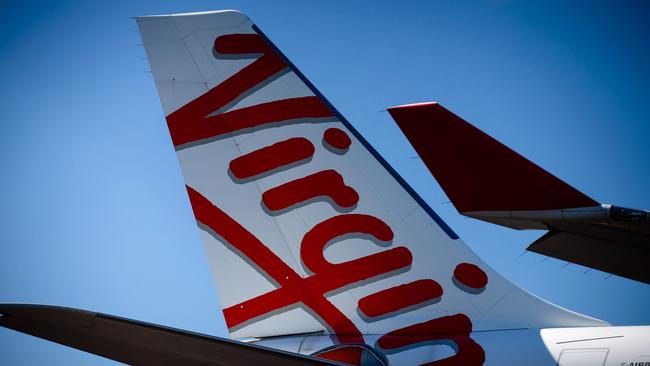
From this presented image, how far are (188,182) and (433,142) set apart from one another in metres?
4.18

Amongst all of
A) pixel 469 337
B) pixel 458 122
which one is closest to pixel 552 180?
pixel 458 122

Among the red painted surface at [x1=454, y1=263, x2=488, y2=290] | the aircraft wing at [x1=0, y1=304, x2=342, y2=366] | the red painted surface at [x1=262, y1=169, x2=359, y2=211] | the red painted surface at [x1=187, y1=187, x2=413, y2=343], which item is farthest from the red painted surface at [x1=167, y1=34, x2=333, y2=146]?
the aircraft wing at [x1=0, y1=304, x2=342, y2=366]

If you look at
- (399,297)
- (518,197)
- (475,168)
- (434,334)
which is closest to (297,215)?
(399,297)

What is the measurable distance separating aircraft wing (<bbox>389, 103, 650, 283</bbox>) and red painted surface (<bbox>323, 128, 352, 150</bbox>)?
2.68m

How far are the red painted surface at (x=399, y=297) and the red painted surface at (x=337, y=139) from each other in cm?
203

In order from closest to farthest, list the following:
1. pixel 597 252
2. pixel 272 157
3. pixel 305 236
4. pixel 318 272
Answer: pixel 597 252, pixel 318 272, pixel 305 236, pixel 272 157

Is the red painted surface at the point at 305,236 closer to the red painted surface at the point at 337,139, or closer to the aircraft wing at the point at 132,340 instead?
the red painted surface at the point at 337,139

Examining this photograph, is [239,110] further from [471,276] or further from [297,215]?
[471,276]

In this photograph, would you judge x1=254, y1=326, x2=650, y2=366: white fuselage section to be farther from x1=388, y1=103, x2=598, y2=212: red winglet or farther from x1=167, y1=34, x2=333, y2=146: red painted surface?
x1=167, y1=34, x2=333, y2=146: red painted surface

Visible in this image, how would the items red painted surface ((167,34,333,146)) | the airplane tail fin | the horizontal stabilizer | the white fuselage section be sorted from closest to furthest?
the horizontal stabilizer → the white fuselage section → the airplane tail fin → red painted surface ((167,34,333,146))

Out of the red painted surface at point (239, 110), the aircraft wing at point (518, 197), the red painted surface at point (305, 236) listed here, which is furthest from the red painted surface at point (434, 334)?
the red painted surface at point (239, 110)

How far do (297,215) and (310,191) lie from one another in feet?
1.21

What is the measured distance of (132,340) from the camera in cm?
420

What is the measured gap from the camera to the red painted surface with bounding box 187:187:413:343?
721 cm
